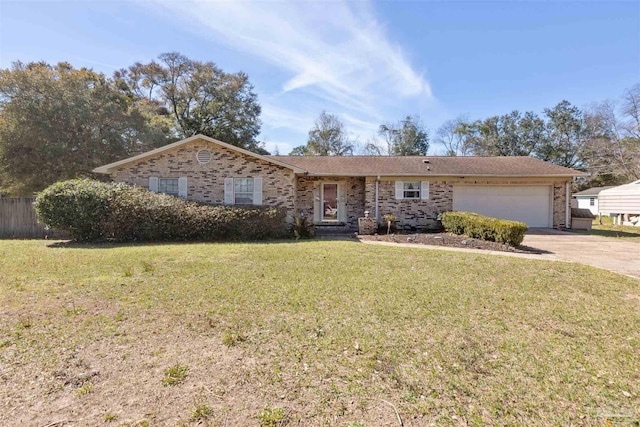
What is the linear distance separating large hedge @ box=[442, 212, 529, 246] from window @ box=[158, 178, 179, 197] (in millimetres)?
11503

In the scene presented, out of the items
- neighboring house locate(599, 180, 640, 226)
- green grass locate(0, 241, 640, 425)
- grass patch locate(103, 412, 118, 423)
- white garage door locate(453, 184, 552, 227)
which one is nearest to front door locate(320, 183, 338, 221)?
white garage door locate(453, 184, 552, 227)

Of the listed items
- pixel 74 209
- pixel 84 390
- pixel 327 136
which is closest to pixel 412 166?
pixel 74 209

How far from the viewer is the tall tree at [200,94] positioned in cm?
2812

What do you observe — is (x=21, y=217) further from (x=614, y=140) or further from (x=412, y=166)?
(x=614, y=140)

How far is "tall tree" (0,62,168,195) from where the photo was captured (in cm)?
1667

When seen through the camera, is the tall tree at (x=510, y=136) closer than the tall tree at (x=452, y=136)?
Yes

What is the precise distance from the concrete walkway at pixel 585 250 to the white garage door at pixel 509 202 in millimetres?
2649

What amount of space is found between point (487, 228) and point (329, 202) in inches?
325

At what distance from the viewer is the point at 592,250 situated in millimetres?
9305

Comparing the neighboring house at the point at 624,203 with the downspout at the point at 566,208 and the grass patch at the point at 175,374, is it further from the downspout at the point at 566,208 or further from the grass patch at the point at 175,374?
the grass patch at the point at 175,374

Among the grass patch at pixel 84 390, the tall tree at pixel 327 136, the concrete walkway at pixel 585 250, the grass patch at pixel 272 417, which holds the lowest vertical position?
the grass patch at pixel 272 417

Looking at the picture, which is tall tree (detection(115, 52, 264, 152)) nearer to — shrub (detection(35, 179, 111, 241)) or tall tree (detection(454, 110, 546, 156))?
shrub (detection(35, 179, 111, 241))

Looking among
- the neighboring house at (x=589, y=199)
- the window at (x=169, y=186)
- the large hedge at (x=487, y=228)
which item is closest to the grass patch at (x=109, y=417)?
the large hedge at (x=487, y=228)

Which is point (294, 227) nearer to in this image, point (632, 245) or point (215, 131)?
point (632, 245)
